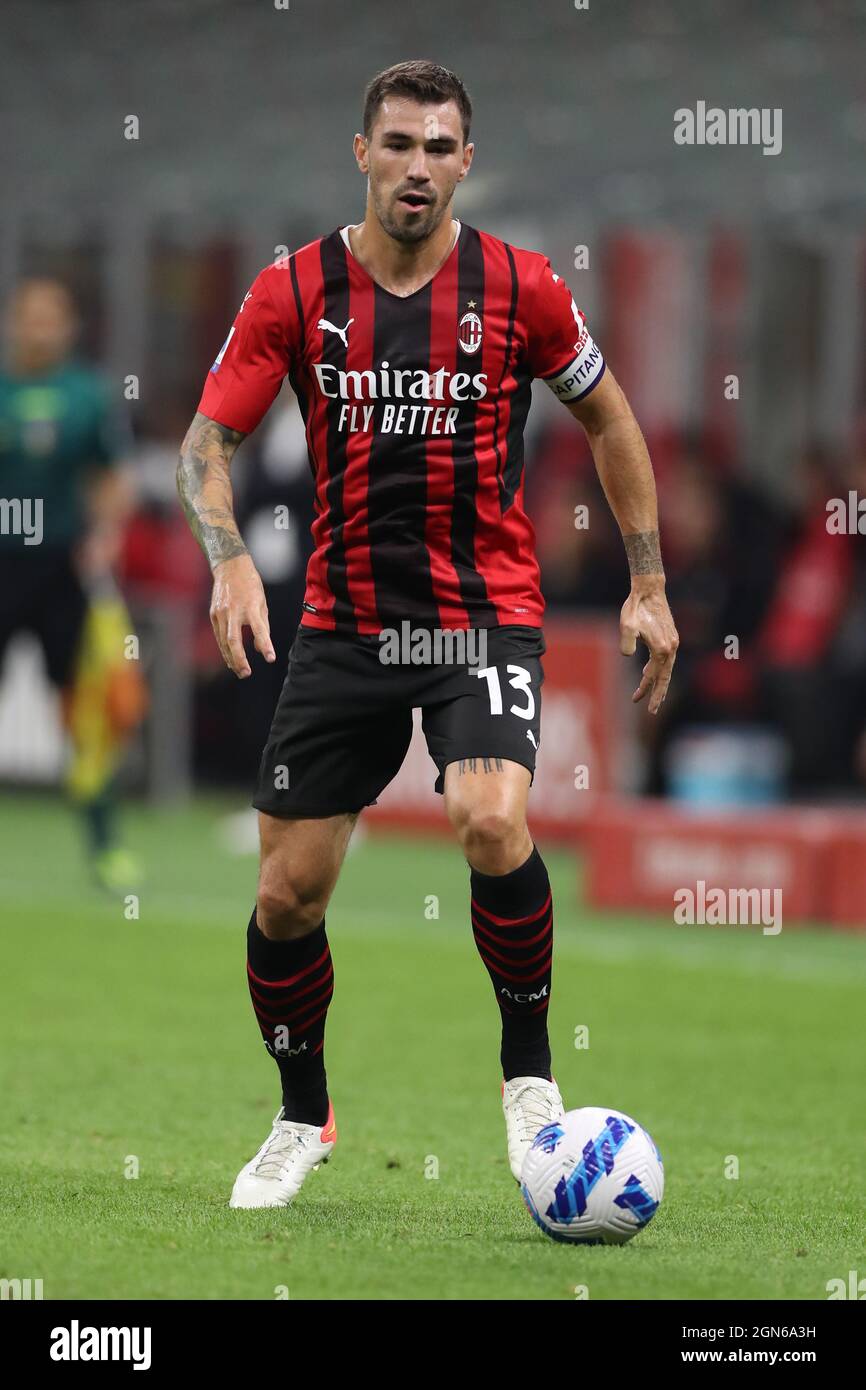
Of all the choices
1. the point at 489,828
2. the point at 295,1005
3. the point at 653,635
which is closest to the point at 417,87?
the point at 653,635

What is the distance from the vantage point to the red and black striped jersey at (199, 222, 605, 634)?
5.23 meters

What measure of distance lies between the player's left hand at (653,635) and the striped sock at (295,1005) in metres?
0.92

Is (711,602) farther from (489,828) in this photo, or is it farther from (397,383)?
(489,828)

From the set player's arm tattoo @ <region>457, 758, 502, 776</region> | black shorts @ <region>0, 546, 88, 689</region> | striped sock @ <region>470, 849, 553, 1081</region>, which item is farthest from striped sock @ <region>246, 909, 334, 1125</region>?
black shorts @ <region>0, 546, 88, 689</region>

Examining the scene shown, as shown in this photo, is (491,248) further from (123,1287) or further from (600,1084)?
(600,1084)

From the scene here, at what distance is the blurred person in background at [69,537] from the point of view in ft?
35.5

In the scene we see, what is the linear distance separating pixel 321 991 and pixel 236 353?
143 cm

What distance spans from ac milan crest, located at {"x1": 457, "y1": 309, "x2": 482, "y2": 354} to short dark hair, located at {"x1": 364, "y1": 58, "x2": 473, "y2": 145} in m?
0.38

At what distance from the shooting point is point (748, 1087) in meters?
7.26

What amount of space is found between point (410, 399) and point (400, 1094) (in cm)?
255

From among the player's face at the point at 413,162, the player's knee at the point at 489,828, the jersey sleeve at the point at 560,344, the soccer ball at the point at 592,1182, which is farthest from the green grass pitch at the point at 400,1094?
the player's face at the point at 413,162

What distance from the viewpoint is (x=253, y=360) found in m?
5.25
